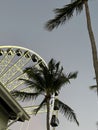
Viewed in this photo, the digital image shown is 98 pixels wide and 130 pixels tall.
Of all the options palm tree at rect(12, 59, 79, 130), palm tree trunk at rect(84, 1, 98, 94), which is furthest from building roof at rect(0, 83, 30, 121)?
palm tree at rect(12, 59, 79, 130)

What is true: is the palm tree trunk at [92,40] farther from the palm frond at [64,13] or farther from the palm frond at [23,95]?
the palm frond at [23,95]

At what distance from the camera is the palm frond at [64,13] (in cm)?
1903

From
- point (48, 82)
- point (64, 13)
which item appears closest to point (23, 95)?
point (48, 82)

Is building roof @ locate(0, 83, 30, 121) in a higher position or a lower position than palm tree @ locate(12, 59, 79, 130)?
higher

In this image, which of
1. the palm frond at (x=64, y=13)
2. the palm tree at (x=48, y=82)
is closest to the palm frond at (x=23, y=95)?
the palm tree at (x=48, y=82)

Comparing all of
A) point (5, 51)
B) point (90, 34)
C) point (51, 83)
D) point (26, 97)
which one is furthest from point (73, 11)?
point (5, 51)

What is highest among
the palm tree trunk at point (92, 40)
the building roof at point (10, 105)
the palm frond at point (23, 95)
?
the palm tree trunk at point (92, 40)

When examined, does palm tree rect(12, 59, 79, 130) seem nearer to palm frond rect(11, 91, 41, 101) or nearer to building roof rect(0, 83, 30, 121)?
palm frond rect(11, 91, 41, 101)

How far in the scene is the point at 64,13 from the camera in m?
19.1

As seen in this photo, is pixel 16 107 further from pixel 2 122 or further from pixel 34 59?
pixel 34 59

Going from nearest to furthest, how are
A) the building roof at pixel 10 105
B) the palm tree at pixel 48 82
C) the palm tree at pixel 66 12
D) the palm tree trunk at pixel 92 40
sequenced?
the building roof at pixel 10 105
the palm tree trunk at pixel 92 40
the palm tree at pixel 66 12
the palm tree at pixel 48 82

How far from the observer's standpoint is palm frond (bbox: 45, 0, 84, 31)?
19.0 meters

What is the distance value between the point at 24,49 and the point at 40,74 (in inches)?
631

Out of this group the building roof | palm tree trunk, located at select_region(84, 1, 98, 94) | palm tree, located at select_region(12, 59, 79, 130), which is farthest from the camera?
palm tree, located at select_region(12, 59, 79, 130)
